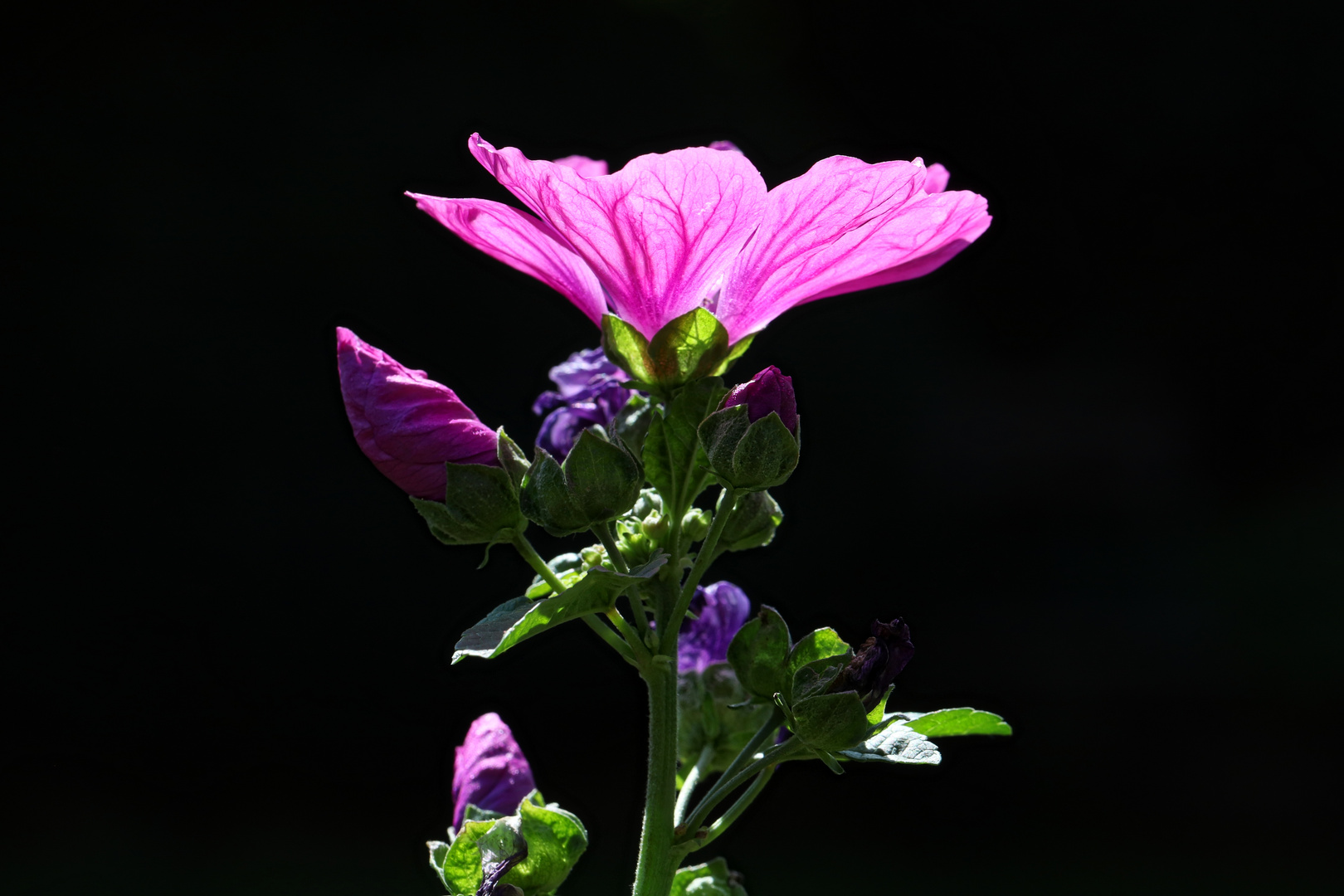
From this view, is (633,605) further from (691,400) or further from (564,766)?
(564,766)

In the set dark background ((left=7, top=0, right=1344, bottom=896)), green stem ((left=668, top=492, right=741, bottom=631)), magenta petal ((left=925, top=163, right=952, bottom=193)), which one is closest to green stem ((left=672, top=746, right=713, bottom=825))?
green stem ((left=668, top=492, right=741, bottom=631))

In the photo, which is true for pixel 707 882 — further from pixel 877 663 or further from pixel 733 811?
pixel 877 663

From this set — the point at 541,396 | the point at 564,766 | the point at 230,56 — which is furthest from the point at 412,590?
the point at 541,396

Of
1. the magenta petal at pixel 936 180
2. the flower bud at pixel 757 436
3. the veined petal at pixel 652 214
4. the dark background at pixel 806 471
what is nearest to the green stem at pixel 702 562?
the flower bud at pixel 757 436

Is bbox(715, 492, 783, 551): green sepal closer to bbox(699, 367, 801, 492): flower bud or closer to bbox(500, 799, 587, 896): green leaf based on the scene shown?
bbox(699, 367, 801, 492): flower bud

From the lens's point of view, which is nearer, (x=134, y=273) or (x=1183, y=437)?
(x=134, y=273)

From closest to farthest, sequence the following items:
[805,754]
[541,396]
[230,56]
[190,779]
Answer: [805,754] → [541,396] → [190,779] → [230,56]
